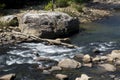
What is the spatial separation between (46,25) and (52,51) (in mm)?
5706

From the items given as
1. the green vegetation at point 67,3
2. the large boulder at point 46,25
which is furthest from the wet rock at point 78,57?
the green vegetation at point 67,3

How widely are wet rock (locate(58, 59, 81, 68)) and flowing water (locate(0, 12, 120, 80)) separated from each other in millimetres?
709

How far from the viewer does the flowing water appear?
867 inches

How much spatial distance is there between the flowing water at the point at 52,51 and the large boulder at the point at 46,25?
1521mm

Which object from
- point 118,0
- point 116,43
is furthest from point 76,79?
point 118,0

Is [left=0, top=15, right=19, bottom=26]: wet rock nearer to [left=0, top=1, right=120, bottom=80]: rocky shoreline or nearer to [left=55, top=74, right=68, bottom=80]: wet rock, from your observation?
[left=0, top=1, right=120, bottom=80]: rocky shoreline

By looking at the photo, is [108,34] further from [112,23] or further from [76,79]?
[76,79]

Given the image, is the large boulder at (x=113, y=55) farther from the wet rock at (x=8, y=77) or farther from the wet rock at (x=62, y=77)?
the wet rock at (x=8, y=77)

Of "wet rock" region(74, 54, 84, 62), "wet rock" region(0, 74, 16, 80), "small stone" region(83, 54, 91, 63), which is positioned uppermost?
"wet rock" region(0, 74, 16, 80)

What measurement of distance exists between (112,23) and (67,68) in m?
20.0

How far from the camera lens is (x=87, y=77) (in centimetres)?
2020

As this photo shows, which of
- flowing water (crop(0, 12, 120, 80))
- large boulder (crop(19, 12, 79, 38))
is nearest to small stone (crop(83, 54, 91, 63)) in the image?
flowing water (crop(0, 12, 120, 80))

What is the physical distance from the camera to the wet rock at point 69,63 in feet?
75.0

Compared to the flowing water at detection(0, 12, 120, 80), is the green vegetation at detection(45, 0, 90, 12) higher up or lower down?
higher up
